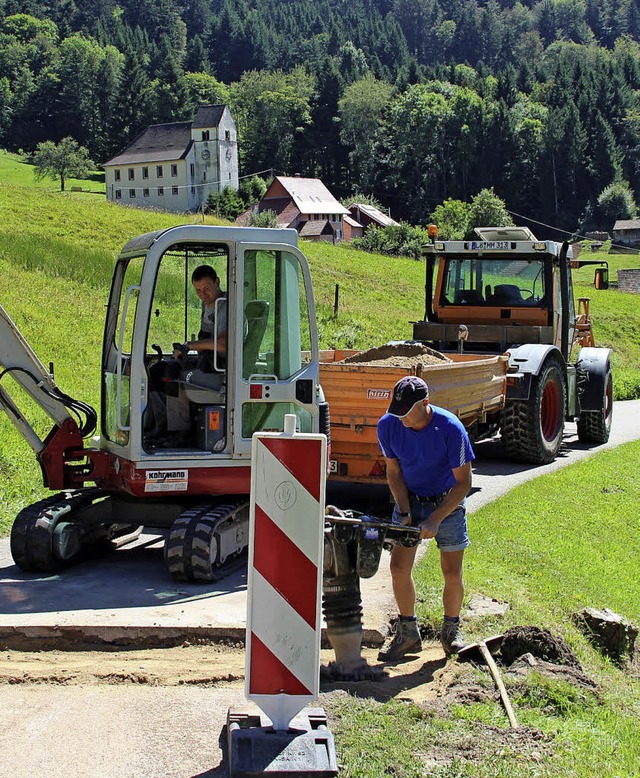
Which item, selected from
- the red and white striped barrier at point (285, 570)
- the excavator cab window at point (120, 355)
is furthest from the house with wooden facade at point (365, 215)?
the red and white striped barrier at point (285, 570)

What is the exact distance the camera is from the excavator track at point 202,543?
766cm

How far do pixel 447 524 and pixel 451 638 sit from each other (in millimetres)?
704

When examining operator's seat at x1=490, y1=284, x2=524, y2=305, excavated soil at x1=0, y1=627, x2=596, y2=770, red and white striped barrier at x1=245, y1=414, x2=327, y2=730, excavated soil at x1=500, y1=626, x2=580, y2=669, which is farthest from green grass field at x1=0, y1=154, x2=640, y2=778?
operator's seat at x1=490, y1=284, x2=524, y2=305

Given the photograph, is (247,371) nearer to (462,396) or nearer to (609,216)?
(462,396)

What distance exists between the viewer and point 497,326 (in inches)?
591

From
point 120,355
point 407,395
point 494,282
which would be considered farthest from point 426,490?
point 494,282

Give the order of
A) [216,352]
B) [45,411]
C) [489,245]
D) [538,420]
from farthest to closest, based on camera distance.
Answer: [489,245]
[538,420]
[45,411]
[216,352]

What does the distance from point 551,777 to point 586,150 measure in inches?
5180

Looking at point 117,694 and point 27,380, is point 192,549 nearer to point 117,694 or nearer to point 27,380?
point 27,380

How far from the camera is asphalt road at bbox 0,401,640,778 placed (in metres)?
4.70

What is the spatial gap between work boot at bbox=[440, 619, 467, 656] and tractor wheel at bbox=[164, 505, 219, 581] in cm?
201

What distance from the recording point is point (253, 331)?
8.23 m

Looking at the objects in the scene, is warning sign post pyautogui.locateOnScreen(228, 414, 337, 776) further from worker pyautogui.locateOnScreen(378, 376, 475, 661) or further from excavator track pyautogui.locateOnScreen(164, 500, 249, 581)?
excavator track pyautogui.locateOnScreen(164, 500, 249, 581)

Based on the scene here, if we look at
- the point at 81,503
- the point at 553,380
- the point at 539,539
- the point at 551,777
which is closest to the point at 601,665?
the point at 551,777
